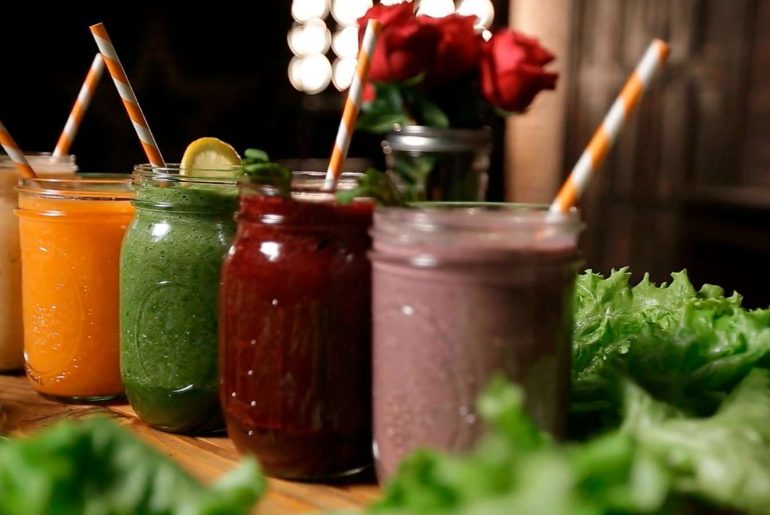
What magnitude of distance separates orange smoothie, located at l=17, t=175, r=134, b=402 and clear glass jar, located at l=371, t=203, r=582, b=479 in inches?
21.6

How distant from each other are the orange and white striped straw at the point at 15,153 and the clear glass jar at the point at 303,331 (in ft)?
1.65

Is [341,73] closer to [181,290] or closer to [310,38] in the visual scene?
[310,38]

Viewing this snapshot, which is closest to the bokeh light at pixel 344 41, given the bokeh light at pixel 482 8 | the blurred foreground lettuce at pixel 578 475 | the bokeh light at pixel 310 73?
the bokeh light at pixel 310 73

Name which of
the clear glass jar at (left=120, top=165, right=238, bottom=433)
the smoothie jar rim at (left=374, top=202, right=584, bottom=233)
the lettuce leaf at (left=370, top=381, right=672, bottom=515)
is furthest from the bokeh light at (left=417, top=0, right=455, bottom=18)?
the lettuce leaf at (left=370, top=381, right=672, bottom=515)

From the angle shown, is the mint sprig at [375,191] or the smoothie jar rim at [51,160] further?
the smoothie jar rim at [51,160]

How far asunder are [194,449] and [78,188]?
43 cm

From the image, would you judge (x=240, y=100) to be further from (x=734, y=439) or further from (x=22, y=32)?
(x=734, y=439)

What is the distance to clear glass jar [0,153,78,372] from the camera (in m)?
1.42

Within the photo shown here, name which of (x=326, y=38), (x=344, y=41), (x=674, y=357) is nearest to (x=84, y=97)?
(x=674, y=357)

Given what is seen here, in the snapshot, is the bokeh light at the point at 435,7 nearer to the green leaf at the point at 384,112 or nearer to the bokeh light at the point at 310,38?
the bokeh light at the point at 310,38

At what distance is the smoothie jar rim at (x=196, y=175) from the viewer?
1121mm

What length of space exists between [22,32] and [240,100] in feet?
3.95

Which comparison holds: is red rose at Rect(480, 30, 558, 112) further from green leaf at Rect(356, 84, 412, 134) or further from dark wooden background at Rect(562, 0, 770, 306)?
dark wooden background at Rect(562, 0, 770, 306)

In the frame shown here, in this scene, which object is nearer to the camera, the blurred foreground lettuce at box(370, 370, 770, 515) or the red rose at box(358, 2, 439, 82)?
the blurred foreground lettuce at box(370, 370, 770, 515)
